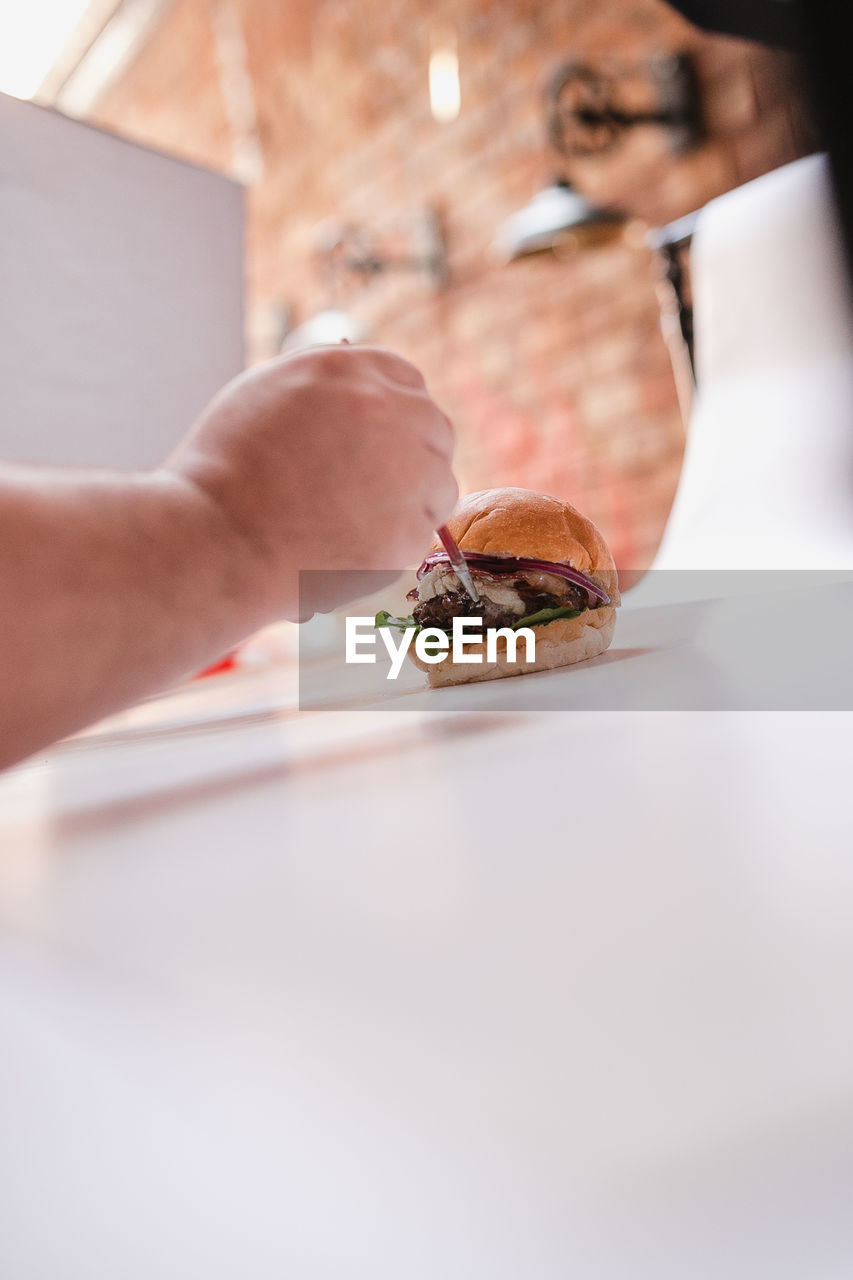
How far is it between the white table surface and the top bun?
1.25 ft

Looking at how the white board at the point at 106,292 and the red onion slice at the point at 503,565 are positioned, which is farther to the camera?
the white board at the point at 106,292

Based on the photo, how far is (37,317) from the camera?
0.79 meters

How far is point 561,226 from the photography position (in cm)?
184

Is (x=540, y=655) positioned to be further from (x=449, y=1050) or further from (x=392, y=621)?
(x=449, y=1050)

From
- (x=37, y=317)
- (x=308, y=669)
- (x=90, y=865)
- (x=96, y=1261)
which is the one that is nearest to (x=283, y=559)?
(x=90, y=865)

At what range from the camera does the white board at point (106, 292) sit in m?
0.78

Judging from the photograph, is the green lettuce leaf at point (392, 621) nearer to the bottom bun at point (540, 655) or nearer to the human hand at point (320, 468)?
the bottom bun at point (540, 655)

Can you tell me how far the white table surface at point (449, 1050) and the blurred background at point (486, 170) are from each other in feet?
4.15

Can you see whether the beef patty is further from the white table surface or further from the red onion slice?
the white table surface

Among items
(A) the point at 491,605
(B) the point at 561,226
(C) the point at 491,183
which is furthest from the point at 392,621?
(C) the point at 491,183

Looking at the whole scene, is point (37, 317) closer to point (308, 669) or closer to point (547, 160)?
point (308, 669)

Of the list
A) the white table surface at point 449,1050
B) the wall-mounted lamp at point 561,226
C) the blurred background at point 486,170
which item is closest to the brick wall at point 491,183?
the blurred background at point 486,170

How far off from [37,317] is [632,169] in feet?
6.49

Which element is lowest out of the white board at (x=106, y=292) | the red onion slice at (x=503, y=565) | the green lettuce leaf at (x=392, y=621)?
the green lettuce leaf at (x=392, y=621)
